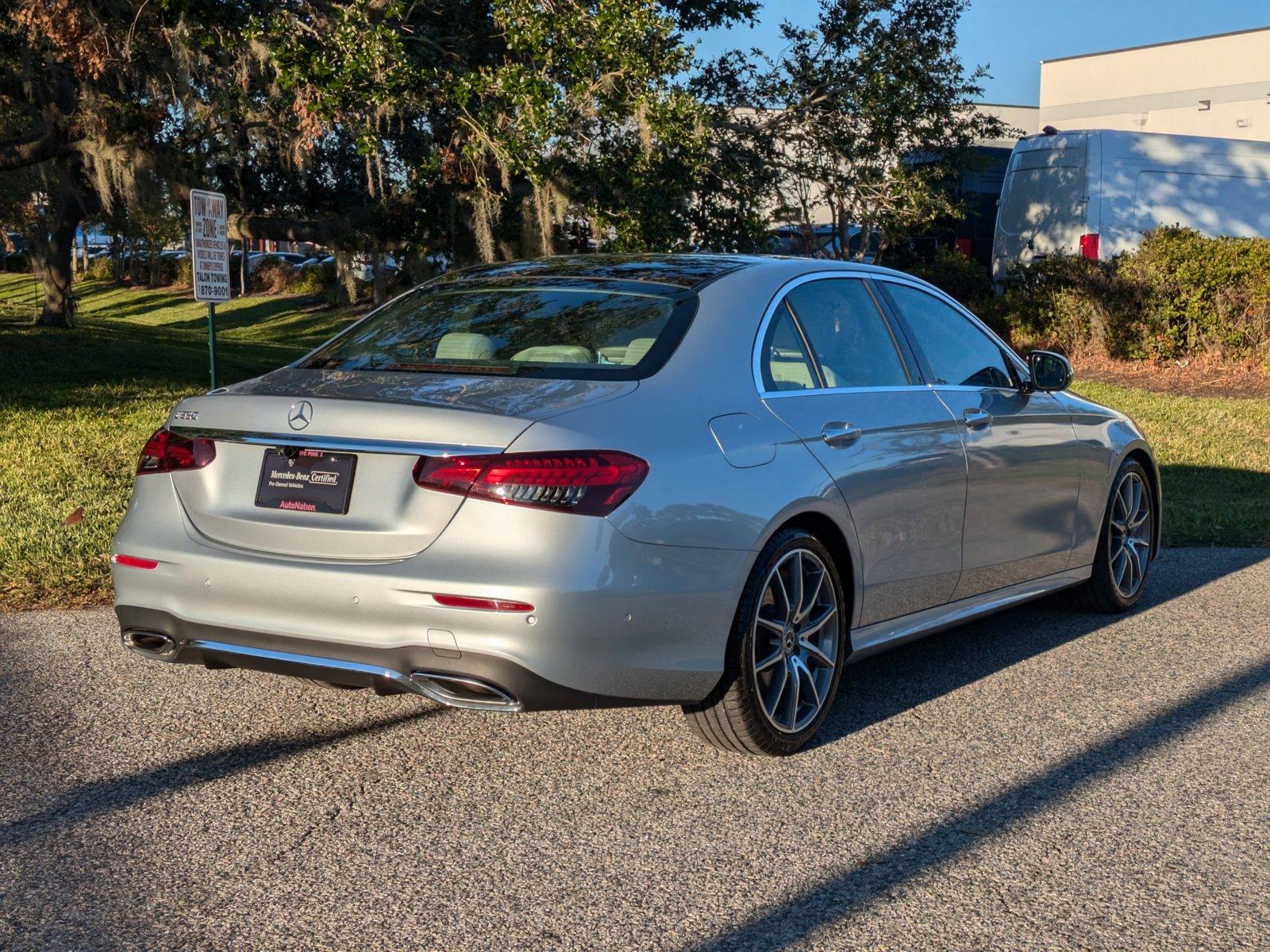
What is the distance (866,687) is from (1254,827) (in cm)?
176

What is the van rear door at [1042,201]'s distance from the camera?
18.6 meters

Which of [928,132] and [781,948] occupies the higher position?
[928,132]

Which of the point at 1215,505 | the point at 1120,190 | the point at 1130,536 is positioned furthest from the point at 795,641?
the point at 1120,190

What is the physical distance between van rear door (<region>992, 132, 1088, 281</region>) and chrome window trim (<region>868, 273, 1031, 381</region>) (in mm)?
12794

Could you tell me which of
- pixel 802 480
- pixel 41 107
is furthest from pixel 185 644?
pixel 41 107

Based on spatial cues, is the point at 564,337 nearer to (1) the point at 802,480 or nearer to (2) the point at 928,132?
(1) the point at 802,480

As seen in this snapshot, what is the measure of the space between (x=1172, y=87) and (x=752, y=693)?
45.3m

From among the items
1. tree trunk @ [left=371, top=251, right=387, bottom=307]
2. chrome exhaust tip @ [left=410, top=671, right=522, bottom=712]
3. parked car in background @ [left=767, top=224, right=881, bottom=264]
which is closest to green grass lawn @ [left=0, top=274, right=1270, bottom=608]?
chrome exhaust tip @ [left=410, top=671, right=522, bottom=712]

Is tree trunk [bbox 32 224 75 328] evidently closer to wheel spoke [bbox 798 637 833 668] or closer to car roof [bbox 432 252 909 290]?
car roof [bbox 432 252 909 290]

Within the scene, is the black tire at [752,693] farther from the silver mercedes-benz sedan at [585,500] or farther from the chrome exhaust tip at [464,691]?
the chrome exhaust tip at [464,691]

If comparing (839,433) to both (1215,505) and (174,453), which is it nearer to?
(174,453)

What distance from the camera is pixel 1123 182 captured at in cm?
1867

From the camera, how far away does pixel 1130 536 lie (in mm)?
7223

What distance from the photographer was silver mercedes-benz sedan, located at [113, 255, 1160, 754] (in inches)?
160
